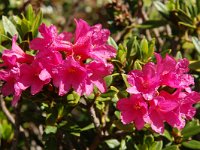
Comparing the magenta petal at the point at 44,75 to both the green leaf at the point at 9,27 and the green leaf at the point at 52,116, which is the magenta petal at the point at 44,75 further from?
the green leaf at the point at 9,27

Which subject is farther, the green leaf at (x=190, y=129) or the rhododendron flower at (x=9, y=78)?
the green leaf at (x=190, y=129)

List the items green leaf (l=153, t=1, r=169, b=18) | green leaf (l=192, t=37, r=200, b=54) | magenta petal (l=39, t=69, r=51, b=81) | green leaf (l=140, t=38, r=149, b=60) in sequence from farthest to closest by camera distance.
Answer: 1. green leaf (l=153, t=1, r=169, b=18)
2. green leaf (l=192, t=37, r=200, b=54)
3. green leaf (l=140, t=38, r=149, b=60)
4. magenta petal (l=39, t=69, r=51, b=81)

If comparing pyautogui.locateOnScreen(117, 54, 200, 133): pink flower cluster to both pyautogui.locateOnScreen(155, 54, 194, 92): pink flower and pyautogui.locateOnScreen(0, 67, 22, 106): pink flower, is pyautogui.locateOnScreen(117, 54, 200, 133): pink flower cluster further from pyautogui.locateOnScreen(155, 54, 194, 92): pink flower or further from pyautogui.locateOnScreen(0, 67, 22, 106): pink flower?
pyautogui.locateOnScreen(0, 67, 22, 106): pink flower

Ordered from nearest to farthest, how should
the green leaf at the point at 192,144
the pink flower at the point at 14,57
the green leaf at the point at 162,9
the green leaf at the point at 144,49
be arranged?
1. the pink flower at the point at 14,57
2. the green leaf at the point at 144,49
3. the green leaf at the point at 192,144
4. the green leaf at the point at 162,9

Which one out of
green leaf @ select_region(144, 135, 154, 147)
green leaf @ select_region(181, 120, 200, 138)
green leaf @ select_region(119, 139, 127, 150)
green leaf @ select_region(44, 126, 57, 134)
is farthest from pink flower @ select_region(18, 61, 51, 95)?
green leaf @ select_region(181, 120, 200, 138)

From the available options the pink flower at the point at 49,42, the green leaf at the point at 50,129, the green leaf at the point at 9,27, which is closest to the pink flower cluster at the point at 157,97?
the pink flower at the point at 49,42

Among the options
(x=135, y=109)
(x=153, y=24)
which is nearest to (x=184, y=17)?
(x=153, y=24)

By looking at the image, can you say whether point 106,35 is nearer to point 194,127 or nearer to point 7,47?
point 7,47
